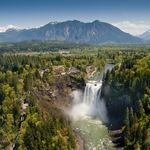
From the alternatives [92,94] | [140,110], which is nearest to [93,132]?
[140,110]

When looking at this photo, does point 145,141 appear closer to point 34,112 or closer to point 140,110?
point 140,110

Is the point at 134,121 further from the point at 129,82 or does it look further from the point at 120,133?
the point at 129,82

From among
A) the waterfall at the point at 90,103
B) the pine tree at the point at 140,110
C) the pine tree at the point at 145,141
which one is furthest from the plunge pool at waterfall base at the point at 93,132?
the pine tree at the point at 140,110

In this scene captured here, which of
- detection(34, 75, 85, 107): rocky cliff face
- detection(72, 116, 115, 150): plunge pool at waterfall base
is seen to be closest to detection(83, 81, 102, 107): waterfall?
detection(34, 75, 85, 107): rocky cliff face

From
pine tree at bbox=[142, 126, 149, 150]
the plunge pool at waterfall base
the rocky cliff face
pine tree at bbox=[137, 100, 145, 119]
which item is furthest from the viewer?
the rocky cliff face

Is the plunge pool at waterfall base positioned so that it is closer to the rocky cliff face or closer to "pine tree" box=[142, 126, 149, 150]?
"pine tree" box=[142, 126, 149, 150]

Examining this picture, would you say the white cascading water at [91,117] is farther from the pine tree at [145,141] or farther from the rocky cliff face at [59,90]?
the pine tree at [145,141]

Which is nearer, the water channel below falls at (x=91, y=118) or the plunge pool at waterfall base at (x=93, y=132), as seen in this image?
the plunge pool at waterfall base at (x=93, y=132)
